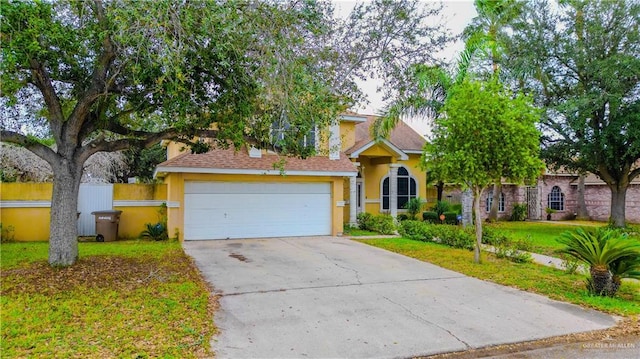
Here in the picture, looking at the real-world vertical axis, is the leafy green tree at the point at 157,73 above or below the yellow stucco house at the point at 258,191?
above

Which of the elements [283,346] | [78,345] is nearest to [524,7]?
[283,346]

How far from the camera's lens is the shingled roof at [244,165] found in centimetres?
1339

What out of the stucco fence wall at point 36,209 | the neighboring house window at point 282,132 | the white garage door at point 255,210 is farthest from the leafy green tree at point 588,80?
the stucco fence wall at point 36,209

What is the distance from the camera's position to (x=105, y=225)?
13547mm

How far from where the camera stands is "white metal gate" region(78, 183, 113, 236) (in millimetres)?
14445

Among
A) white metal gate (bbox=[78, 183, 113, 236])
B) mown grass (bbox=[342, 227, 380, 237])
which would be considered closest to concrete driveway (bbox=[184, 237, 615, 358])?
mown grass (bbox=[342, 227, 380, 237])

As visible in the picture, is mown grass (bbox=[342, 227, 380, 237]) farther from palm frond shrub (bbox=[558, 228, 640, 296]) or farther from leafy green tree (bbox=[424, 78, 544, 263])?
palm frond shrub (bbox=[558, 228, 640, 296])

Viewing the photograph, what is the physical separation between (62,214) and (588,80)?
1879 centimetres

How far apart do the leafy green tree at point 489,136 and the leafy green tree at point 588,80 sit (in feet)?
24.1

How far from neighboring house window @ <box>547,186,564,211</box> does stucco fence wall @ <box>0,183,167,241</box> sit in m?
23.6

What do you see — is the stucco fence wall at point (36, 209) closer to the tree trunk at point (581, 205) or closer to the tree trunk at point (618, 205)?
the tree trunk at point (618, 205)

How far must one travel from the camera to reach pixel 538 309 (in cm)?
663

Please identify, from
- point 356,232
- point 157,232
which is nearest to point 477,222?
point 356,232


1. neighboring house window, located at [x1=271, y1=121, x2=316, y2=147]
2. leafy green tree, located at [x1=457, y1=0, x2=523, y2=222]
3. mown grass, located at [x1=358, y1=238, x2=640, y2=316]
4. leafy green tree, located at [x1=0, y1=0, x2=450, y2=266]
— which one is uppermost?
leafy green tree, located at [x1=457, y1=0, x2=523, y2=222]
